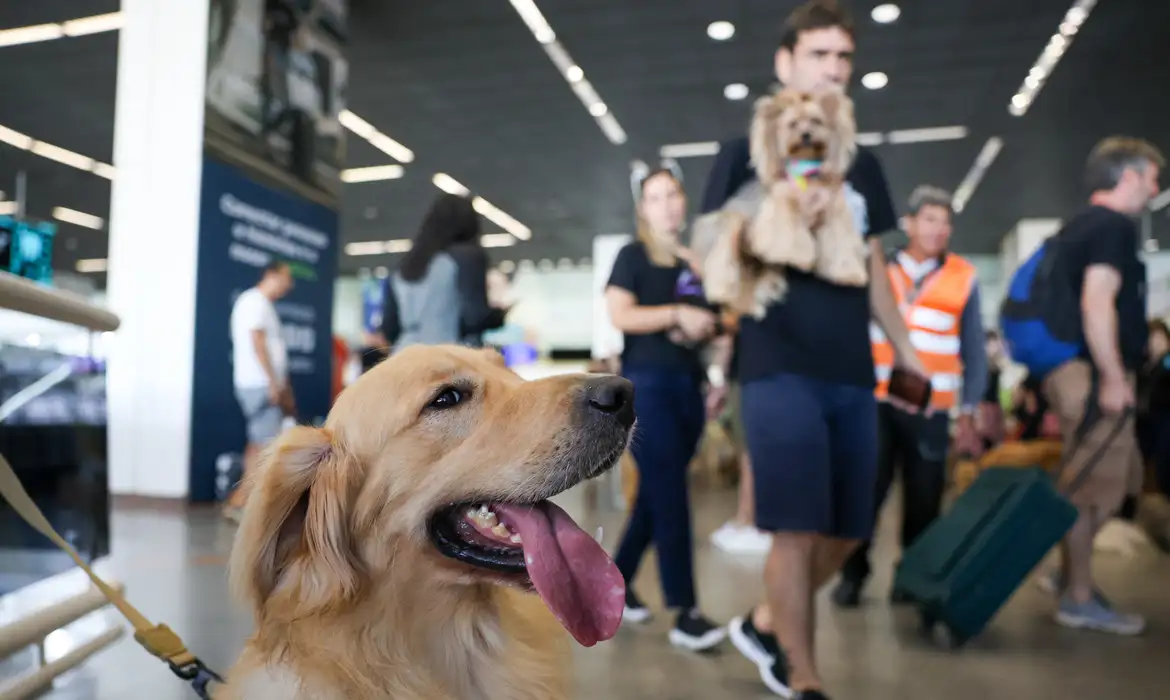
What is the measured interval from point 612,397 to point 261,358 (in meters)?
4.70

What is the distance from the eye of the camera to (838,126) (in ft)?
7.34

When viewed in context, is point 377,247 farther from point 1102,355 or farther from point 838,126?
point 838,126

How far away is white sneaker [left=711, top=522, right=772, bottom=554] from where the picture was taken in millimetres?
4965

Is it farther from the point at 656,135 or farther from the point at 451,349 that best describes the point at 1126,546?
the point at 656,135

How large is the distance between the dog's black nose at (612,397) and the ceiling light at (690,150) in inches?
421

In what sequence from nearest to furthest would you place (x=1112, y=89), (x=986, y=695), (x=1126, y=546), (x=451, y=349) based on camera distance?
(x=451, y=349), (x=986, y=695), (x=1126, y=546), (x=1112, y=89)

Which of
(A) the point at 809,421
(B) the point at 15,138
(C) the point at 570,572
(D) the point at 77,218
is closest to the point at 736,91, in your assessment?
(A) the point at 809,421

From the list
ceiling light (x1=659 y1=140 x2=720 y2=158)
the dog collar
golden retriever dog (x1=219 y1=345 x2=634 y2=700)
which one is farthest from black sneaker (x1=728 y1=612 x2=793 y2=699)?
ceiling light (x1=659 y1=140 x2=720 y2=158)

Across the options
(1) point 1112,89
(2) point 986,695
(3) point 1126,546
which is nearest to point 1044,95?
(1) point 1112,89

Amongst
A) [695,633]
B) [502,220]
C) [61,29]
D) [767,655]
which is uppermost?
[61,29]

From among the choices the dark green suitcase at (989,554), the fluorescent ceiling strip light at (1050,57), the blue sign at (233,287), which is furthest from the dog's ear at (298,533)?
the fluorescent ceiling strip light at (1050,57)

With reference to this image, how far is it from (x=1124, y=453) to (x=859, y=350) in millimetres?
1809

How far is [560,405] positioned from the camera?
1331 millimetres

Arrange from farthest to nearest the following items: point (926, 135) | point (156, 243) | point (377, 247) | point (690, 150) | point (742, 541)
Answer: point (377, 247)
point (690, 150)
point (926, 135)
point (156, 243)
point (742, 541)
